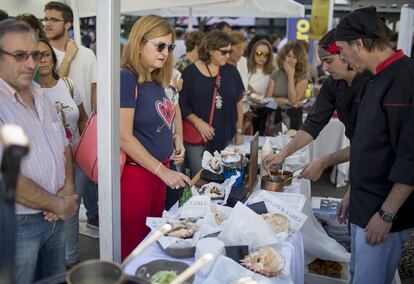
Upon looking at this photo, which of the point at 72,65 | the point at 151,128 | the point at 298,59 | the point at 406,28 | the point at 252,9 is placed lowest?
the point at 151,128

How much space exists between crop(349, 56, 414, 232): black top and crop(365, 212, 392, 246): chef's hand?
2.2 inches

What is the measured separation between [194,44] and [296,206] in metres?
3.38

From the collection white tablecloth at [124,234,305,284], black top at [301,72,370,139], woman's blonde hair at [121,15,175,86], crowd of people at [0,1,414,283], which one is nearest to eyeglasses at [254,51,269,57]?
crowd of people at [0,1,414,283]

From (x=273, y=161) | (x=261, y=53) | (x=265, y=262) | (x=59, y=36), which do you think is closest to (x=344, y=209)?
(x=273, y=161)

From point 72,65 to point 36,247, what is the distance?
5.94 ft

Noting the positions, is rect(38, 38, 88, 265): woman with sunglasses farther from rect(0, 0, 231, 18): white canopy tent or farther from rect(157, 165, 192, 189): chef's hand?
rect(0, 0, 231, 18): white canopy tent

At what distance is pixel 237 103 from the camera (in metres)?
4.00

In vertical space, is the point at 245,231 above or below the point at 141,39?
below

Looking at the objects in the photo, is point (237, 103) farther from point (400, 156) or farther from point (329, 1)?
point (329, 1)

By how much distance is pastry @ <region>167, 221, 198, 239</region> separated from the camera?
166cm

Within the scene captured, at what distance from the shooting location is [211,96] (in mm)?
3715

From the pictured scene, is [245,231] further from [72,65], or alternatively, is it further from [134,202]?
[72,65]

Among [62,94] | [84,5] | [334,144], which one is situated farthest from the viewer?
[334,144]

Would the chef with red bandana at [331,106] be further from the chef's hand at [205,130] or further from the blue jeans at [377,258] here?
the chef's hand at [205,130]
